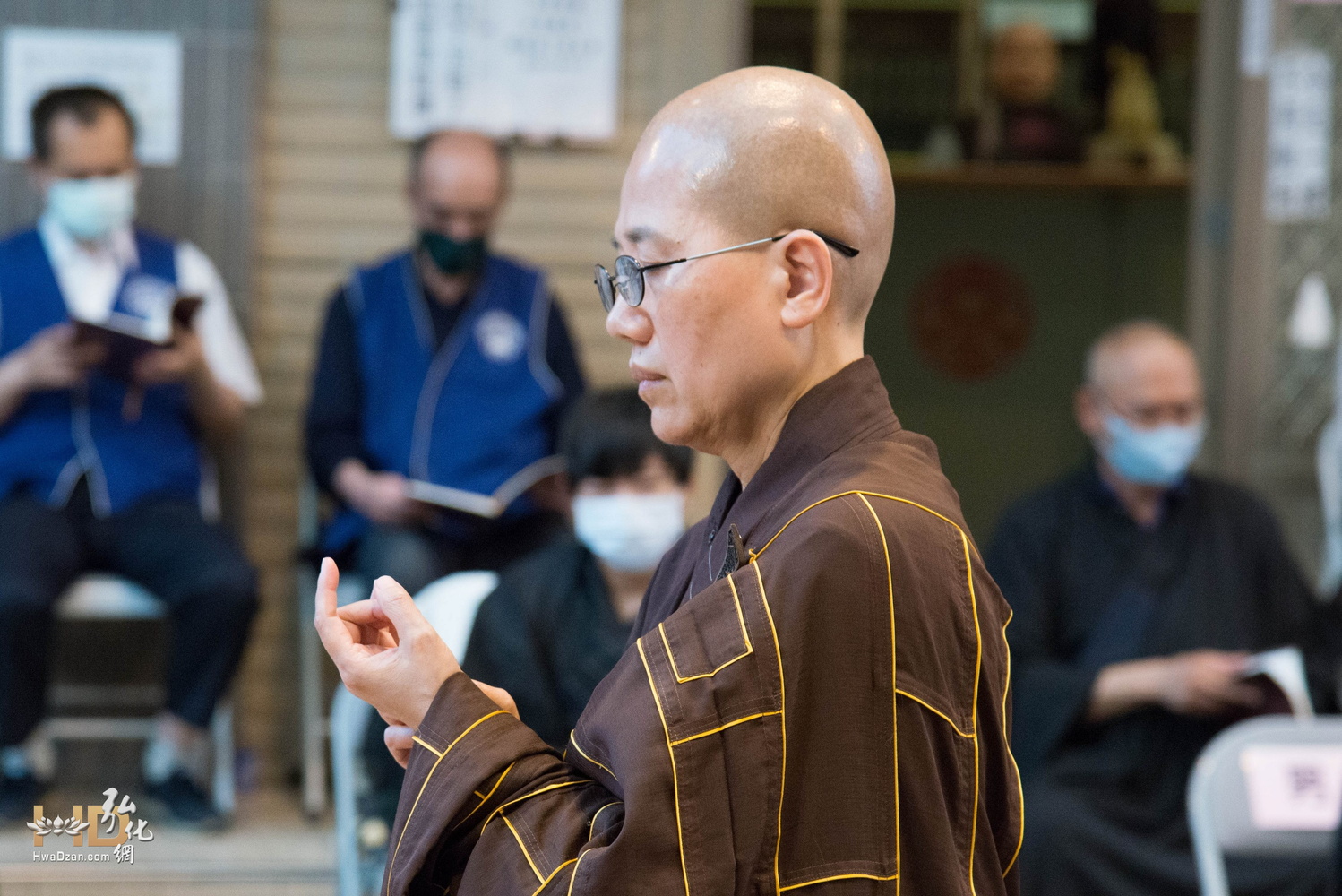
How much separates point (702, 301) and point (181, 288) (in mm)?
2690

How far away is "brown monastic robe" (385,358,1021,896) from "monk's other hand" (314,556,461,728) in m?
0.02

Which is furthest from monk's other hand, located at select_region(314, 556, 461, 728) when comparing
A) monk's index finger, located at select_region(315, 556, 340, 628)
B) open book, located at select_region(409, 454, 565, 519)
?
open book, located at select_region(409, 454, 565, 519)

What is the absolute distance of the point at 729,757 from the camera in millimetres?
986

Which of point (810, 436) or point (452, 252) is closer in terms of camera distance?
point (810, 436)

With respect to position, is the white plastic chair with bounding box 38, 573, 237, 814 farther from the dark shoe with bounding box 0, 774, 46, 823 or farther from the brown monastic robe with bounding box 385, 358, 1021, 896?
the brown monastic robe with bounding box 385, 358, 1021, 896

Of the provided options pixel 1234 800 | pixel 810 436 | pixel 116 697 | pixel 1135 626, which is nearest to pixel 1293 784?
pixel 1234 800

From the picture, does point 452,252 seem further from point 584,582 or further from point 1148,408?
point 1148,408

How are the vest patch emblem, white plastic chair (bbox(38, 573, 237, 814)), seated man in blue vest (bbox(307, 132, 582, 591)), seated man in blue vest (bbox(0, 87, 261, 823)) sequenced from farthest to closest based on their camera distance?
the vest patch emblem, seated man in blue vest (bbox(307, 132, 582, 591)), white plastic chair (bbox(38, 573, 237, 814)), seated man in blue vest (bbox(0, 87, 261, 823))

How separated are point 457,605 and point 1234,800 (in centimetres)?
135

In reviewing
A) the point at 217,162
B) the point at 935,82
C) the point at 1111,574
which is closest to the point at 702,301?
the point at 1111,574

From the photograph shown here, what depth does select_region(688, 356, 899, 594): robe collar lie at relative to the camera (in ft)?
3.77

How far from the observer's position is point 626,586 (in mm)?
2680

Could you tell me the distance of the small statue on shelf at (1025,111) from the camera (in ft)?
19.2
